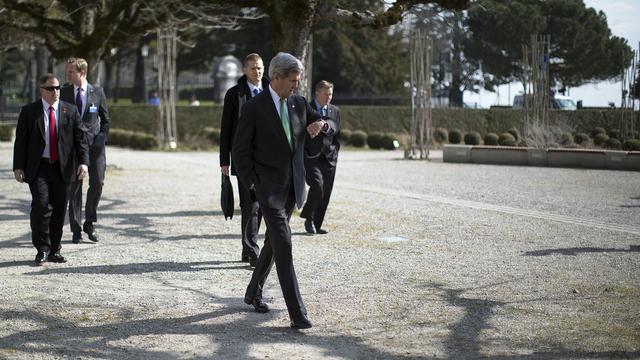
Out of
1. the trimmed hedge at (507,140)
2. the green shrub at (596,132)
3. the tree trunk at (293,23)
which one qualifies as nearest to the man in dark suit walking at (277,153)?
the tree trunk at (293,23)

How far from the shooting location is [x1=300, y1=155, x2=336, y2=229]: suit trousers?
10.8 metres

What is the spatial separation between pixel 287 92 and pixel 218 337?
1.67 meters

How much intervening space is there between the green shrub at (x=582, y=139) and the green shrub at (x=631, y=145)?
2.09 meters

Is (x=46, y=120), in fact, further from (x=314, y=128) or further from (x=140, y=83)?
(x=140, y=83)

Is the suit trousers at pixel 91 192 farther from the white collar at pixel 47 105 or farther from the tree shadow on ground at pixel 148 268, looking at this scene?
the tree shadow on ground at pixel 148 268

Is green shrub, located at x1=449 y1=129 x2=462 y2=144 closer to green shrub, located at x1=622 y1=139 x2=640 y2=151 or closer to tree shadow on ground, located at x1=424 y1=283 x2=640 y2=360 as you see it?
green shrub, located at x1=622 y1=139 x2=640 y2=151

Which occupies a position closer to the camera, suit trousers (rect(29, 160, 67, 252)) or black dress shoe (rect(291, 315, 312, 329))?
black dress shoe (rect(291, 315, 312, 329))

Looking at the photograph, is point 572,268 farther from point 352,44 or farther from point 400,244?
point 352,44

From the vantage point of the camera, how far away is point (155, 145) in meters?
30.0

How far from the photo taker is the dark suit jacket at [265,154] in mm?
6426

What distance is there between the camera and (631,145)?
72.4 feet

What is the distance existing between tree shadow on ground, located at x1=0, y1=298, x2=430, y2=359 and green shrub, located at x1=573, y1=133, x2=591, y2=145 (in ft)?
64.6

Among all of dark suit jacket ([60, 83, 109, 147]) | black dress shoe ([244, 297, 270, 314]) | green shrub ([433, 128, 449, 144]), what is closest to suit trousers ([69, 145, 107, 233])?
dark suit jacket ([60, 83, 109, 147])

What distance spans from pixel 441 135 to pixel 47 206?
25300 mm
